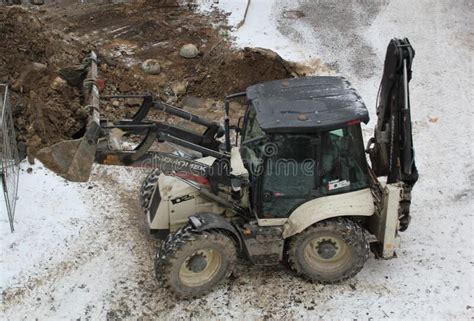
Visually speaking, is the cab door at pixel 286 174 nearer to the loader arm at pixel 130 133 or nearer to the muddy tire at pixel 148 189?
the loader arm at pixel 130 133

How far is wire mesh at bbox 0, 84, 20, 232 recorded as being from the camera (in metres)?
8.27

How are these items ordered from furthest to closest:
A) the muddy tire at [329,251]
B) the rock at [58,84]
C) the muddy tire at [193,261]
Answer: the rock at [58,84]
the muddy tire at [329,251]
the muddy tire at [193,261]

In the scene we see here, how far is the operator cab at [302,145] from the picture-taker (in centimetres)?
630

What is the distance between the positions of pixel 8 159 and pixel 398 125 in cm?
578

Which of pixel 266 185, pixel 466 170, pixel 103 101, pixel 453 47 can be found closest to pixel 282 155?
pixel 266 185

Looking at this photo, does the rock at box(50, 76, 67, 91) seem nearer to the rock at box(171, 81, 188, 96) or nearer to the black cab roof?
the rock at box(171, 81, 188, 96)

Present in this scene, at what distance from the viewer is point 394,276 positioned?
287 inches

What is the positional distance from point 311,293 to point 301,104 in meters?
2.28

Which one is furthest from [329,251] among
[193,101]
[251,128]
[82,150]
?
[193,101]

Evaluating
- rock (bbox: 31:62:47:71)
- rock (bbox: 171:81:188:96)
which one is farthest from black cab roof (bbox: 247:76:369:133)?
rock (bbox: 31:62:47:71)

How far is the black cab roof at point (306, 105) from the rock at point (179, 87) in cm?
492

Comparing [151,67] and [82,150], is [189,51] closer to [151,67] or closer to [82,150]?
[151,67]

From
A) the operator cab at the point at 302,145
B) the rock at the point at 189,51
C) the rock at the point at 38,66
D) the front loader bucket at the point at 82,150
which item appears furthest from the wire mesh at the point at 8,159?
the rock at the point at 189,51

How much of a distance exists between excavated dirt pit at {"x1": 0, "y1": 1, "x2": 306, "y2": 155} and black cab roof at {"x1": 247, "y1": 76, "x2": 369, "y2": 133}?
4310mm
